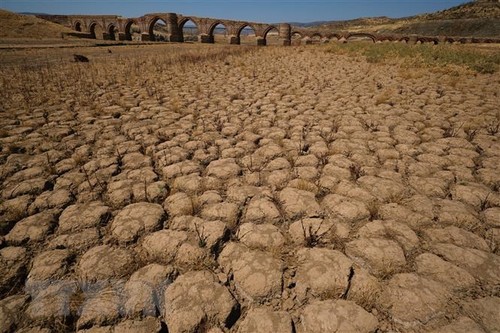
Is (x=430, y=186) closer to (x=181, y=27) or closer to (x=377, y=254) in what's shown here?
(x=377, y=254)

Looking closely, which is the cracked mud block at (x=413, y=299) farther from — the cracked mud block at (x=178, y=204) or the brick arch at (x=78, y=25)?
the brick arch at (x=78, y=25)

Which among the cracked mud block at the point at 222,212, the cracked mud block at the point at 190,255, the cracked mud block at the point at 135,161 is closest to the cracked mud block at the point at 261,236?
the cracked mud block at the point at 222,212

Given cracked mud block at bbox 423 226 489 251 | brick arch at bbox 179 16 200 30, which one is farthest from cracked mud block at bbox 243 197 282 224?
brick arch at bbox 179 16 200 30

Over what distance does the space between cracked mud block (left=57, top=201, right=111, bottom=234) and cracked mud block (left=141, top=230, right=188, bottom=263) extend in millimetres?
446

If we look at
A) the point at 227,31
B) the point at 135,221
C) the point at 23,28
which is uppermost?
the point at 227,31

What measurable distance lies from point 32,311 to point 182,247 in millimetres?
735

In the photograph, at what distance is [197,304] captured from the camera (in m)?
1.28

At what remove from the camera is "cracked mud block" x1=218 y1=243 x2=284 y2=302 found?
4.45ft

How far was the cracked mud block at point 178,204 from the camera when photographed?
1.94 m

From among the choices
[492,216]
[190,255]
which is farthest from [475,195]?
[190,255]

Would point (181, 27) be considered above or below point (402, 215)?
above

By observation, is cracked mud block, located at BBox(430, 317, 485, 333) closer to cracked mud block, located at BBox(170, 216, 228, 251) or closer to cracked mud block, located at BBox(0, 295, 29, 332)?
cracked mud block, located at BBox(170, 216, 228, 251)

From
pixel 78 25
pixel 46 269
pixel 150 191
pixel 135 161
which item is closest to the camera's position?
pixel 46 269

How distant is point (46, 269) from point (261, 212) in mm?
1299
